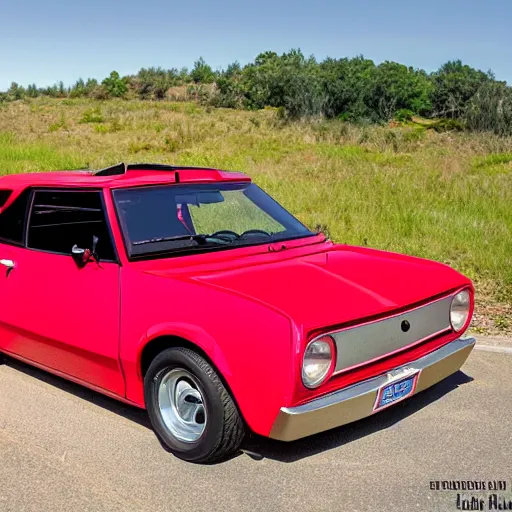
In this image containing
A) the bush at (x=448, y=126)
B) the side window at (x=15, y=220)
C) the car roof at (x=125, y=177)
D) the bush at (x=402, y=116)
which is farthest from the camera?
the bush at (x=402, y=116)

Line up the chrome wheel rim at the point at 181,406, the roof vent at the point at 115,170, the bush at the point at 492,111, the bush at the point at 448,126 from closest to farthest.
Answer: the chrome wheel rim at the point at 181,406 → the roof vent at the point at 115,170 → the bush at the point at 492,111 → the bush at the point at 448,126

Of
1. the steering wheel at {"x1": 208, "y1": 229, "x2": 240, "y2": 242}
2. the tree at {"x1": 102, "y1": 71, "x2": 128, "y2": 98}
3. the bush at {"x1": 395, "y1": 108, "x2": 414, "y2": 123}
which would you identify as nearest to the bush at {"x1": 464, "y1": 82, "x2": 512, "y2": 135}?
the bush at {"x1": 395, "y1": 108, "x2": 414, "y2": 123}

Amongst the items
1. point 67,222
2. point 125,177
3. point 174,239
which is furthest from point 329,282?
point 67,222

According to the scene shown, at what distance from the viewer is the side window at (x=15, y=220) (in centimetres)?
498

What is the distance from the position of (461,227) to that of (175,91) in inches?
2718

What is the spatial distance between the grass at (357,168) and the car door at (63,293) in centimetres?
194

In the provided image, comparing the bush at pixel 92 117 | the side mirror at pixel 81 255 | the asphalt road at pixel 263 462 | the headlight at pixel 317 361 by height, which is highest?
the bush at pixel 92 117

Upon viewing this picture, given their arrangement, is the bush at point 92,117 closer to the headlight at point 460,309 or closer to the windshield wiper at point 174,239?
the windshield wiper at point 174,239

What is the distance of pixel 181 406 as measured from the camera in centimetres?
384

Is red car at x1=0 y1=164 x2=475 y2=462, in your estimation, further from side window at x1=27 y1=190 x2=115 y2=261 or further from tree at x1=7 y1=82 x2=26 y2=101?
→ tree at x1=7 y1=82 x2=26 y2=101

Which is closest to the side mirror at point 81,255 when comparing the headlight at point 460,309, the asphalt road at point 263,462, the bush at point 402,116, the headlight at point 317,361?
the asphalt road at point 263,462

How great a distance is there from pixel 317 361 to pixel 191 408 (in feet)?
2.76

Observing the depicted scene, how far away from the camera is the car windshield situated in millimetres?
4328

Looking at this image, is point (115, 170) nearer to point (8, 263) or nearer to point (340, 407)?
point (8, 263)
